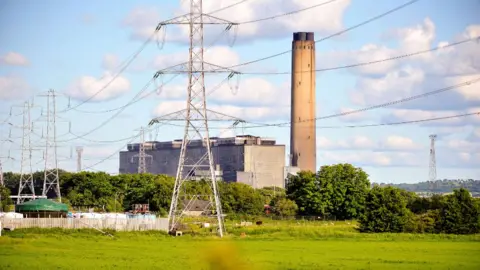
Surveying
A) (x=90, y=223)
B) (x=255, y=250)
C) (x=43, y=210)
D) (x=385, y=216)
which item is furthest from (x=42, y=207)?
(x=255, y=250)

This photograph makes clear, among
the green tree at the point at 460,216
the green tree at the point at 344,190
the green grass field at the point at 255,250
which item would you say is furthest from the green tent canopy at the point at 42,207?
the green tree at the point at 344,190

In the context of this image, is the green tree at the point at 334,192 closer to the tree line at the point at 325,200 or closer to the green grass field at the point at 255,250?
the tree line at the point at 325,200

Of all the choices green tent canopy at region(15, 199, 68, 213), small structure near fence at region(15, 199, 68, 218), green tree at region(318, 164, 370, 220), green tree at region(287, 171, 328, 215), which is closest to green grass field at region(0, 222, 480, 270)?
small structure near fence at region(15, 199, 68, 218)

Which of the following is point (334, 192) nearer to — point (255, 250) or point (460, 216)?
point (460, 216)

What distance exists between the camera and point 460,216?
83.0 metres

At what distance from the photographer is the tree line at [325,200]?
277 ft

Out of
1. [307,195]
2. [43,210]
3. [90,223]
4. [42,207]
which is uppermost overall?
[307,195]

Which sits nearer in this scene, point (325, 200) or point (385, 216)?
point (385, 216)

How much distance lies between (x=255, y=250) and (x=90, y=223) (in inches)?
947

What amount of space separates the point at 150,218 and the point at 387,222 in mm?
21800

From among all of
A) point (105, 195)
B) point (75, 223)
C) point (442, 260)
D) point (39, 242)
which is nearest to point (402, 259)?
point (442, 260)

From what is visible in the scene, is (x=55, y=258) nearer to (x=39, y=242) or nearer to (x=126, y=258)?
(x=126, y=258)

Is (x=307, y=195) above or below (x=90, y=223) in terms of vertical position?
above

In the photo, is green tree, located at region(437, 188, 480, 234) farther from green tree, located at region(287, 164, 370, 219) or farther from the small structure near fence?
green tree, located at region(287, 164, 370, 219)
